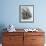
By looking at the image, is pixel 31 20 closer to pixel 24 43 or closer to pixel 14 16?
pixel 14 16

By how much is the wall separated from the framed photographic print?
0.32 feet

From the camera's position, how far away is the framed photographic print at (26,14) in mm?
4160

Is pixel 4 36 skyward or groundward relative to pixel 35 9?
groundward

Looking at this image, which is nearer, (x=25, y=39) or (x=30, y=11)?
(x=25, y=39)

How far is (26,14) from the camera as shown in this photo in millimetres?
4191

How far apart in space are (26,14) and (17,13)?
0.30 m

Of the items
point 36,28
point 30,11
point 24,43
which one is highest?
point 30,11

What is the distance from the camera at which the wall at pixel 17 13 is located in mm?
4152

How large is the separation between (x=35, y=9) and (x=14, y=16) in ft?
2.38

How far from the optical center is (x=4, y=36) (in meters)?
3.72

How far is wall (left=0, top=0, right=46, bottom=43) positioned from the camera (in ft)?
13.6

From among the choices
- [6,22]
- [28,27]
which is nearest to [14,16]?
[6,22]

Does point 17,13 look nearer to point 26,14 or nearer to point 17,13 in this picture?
point 17,13

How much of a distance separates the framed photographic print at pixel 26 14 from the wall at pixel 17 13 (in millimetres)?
99
